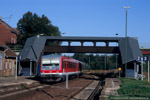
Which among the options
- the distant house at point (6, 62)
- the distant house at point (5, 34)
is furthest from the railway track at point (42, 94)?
the distant house at point (5, 34)

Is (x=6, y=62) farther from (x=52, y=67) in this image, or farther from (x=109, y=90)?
(x=109, y=90)

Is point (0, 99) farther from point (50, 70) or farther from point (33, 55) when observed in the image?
point (33, 55)

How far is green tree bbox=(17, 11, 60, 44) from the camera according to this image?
8514 cm

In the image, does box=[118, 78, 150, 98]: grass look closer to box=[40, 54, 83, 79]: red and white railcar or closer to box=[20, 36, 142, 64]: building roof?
box=[40, 54, 83, 79]: red and white railcar

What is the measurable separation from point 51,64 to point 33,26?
55.7 m

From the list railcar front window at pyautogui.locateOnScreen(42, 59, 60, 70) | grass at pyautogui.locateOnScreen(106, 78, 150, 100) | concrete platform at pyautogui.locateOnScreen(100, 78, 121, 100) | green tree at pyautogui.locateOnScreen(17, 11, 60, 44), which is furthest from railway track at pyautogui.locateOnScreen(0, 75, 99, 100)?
green tree at pyautogui.locateOnScreen(17, 11, 60, 44)

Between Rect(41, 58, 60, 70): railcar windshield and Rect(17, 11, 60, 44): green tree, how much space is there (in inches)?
2077

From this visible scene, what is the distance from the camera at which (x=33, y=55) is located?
50.2 metres

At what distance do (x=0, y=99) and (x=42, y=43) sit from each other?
38.2 m

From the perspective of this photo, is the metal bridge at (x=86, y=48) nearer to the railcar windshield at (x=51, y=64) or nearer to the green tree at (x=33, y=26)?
the railcar windshield at (x=51, y=64)

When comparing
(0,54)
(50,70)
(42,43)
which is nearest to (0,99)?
(50,70)

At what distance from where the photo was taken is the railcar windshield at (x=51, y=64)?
31513 millimetres

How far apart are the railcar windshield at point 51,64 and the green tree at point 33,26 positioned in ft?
173

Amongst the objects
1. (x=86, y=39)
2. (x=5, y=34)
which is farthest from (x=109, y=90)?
(x=5, y=34)
